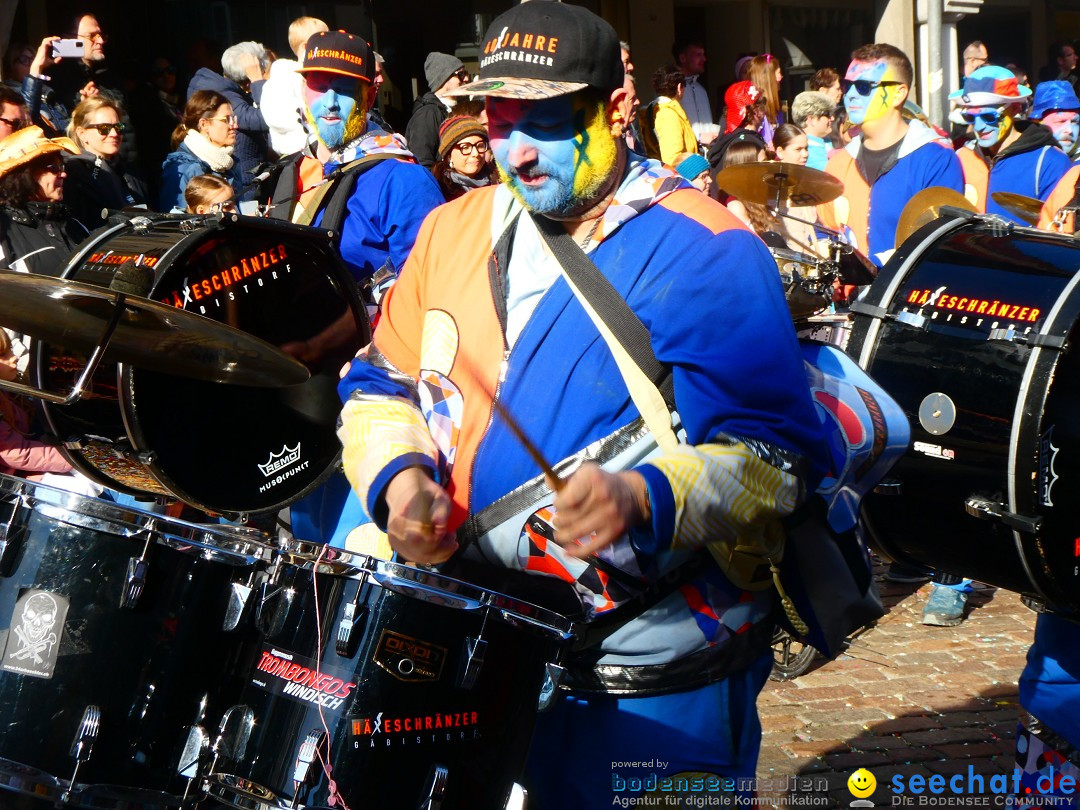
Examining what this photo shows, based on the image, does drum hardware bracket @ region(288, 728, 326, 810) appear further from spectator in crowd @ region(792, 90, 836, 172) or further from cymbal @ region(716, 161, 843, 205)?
spectator in crowd @ region(792, 90, 836, 172)

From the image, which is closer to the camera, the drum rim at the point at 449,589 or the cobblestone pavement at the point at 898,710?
the drum rim at the point at 449,589

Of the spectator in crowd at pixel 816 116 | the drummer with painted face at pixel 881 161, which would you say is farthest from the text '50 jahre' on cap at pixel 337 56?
the spectator in crowd at pixel 816 116

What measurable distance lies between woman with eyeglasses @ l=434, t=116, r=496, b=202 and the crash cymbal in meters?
2.17

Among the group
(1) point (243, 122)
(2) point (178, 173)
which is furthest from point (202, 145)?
(1) point (243, 122)

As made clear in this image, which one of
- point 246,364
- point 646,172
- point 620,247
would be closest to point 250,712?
point 246,364

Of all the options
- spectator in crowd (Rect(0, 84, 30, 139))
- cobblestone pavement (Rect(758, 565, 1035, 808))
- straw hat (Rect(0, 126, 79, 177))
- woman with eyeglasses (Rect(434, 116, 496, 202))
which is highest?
spectator in crowd (Rect(0, 84, 30, 139))

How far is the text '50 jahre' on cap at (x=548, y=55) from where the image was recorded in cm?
231

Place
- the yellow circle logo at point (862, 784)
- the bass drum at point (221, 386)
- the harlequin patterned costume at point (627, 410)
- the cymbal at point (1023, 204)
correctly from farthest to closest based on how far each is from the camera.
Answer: the cymbal at point (1023, 204) → the yellow circle logo at point (862, 784) → the bass drum at point (221, 386) → the harlequin patterned costume at point (627, 410)

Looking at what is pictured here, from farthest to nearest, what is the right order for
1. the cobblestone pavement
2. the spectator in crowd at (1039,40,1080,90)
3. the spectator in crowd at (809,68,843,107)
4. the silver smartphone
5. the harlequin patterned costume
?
the spectator in crowd at (1039,40,1080,90) < the spectator in crowd at (809,68,843,107) < the silver smartphone < the cobblestone pavement < the harlequin patterned costume

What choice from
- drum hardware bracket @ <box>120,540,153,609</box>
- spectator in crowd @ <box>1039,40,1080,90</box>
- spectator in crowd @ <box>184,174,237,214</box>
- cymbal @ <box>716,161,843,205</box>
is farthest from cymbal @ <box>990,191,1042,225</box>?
spectator in crowd @ <box>1039,40,1080,90</box>

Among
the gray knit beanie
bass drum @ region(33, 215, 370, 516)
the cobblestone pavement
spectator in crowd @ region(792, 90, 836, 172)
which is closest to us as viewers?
bass drum @ region(33, 215, 370, 516)

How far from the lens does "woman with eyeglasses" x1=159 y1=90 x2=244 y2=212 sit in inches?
293

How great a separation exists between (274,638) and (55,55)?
569 cm

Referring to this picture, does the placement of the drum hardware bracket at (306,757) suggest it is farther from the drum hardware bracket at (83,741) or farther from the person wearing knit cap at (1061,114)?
the person wearing knit cap at (1061,114)
